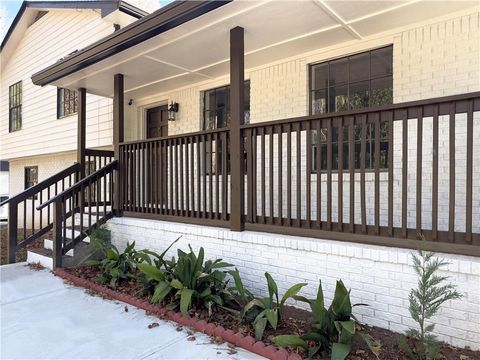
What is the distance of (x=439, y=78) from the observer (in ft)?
14.3

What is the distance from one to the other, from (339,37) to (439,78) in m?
1.39

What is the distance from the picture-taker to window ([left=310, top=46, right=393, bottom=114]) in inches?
193

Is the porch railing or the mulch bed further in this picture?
the porch railing

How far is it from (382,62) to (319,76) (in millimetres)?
964

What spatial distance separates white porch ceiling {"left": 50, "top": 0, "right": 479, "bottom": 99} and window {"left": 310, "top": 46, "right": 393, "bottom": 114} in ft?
1.17

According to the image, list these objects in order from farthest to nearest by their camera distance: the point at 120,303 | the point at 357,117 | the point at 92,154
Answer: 1. the point at 92,154
2. the point at 120,303
3. the point at 357,117

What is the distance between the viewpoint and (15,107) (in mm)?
12398

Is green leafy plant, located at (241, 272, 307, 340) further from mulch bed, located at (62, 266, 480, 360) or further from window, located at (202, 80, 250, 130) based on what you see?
window, located at (202, 80, 250, 130)

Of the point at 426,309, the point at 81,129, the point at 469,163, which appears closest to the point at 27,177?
the point at 81,129

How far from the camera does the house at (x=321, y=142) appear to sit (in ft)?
10.2

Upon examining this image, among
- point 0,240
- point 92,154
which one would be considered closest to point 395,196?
point 92,154

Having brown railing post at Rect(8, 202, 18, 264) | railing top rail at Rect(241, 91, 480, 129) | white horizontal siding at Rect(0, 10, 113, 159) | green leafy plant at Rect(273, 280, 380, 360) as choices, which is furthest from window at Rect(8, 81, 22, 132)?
green leafy plant at Rect(273, 280, 380, 360)

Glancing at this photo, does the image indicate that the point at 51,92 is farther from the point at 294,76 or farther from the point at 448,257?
the point at 448,257

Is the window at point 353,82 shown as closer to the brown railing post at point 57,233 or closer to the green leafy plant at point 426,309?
the green leafy plant at point 426,309
